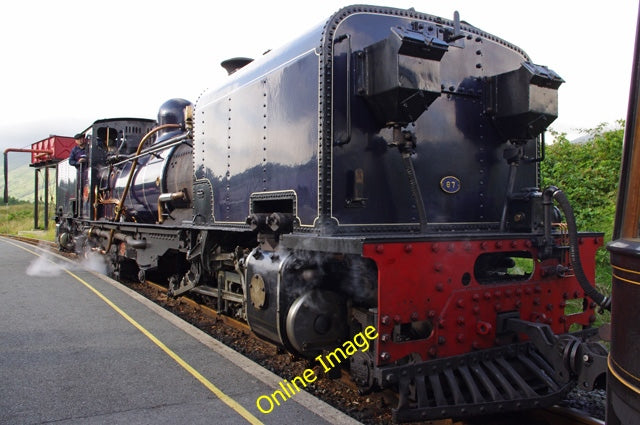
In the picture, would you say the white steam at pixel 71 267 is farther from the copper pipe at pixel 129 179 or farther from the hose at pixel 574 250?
the hose at pixel 574 250

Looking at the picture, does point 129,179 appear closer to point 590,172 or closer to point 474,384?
point 474,384

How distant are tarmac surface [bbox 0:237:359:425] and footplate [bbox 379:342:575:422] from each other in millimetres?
489

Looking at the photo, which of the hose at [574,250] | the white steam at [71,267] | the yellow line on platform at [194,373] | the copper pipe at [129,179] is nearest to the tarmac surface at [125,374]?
the yellow line on platform at [194,373]

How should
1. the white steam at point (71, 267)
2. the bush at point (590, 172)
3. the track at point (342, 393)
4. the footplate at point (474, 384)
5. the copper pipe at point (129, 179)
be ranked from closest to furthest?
the footplate at point (474, 384) → the track at point (342, 393) → the copper pipe at point (129, 179) → the bush at point (590, 172) → the white steam at point (71, 267)

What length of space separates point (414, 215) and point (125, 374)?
9.09 ft

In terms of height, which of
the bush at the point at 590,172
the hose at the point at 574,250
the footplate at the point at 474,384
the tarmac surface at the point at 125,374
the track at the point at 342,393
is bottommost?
the track at the point at 342,393

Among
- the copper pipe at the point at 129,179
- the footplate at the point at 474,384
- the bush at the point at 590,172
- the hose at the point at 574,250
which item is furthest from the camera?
the bush at the point at 590,172

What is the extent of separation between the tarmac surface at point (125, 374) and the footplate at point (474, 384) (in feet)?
1.61

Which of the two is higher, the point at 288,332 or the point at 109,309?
the point at 288,332

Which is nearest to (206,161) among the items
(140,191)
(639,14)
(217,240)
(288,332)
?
(217,240)

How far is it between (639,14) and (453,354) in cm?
232

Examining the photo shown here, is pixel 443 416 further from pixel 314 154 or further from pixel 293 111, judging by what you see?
pixel 293 111

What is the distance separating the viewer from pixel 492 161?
4.48 meters

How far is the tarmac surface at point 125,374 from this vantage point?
3.47 metres
